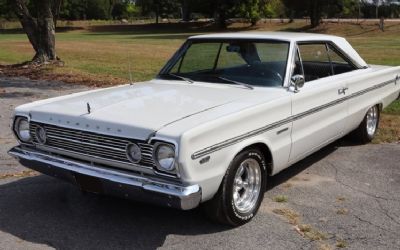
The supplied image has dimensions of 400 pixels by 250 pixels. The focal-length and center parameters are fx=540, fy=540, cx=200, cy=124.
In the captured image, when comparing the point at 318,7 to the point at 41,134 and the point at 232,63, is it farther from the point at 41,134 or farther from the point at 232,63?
the point at 41,134

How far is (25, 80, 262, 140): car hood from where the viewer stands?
13.2 ft

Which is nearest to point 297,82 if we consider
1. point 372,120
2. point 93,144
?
point 93,144

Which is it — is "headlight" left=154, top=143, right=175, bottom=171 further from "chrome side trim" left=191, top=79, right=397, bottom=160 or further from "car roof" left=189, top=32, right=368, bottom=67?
"car roof" left=189, top=32, right=368, bottom=67

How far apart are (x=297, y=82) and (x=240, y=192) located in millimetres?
1222

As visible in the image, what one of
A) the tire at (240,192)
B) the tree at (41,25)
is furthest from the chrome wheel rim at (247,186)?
the tree at (41,25)

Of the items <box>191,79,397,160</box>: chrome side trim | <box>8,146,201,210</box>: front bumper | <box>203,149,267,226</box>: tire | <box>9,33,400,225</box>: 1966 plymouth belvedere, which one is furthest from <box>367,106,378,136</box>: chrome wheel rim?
<box>8,146,201,210</box>: front bumper

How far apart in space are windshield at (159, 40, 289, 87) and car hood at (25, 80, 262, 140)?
226 millimetres

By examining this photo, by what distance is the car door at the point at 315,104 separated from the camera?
16.7 feet

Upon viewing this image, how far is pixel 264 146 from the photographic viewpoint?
4.62 m

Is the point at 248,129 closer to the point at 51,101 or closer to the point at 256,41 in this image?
the point at 256,41

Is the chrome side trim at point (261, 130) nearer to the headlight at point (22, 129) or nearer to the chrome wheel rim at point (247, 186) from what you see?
the chrome wheel rim at point (247, 186)

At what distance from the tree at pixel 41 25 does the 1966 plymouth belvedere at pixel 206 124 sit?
Answer: 14.0m

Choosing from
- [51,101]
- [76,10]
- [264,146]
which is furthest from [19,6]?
[76,10]

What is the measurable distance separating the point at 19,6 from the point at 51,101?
1517 centimetres
